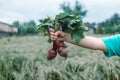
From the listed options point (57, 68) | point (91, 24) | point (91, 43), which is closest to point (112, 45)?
Result: point (91, 43)

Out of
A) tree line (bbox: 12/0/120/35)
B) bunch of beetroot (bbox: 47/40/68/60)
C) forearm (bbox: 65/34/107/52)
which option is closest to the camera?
bunch of beetroot (bbox: 47/40/68/60)

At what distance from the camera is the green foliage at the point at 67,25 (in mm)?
1942

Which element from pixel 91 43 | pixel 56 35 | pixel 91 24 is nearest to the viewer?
pixel 56 35

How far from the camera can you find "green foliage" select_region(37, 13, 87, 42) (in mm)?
1942

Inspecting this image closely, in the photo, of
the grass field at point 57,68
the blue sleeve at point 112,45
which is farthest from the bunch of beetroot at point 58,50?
the grass field at point 57,68

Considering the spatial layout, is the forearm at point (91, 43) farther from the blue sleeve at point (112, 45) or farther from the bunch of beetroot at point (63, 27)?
the bunch of beetroot at point (63, 27)

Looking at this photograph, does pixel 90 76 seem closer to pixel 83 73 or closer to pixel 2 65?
pixel 83 73

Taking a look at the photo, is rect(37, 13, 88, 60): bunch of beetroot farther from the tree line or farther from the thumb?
the tree line

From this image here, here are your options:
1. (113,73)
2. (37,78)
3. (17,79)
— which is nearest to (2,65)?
(17,79)

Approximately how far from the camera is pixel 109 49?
2.32 meters

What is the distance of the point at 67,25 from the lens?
1961 mm

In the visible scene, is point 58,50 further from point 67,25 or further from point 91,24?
point 91,24

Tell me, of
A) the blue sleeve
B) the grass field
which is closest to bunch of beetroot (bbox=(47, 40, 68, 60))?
the blue sleeve

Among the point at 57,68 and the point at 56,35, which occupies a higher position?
the point at 56,35
